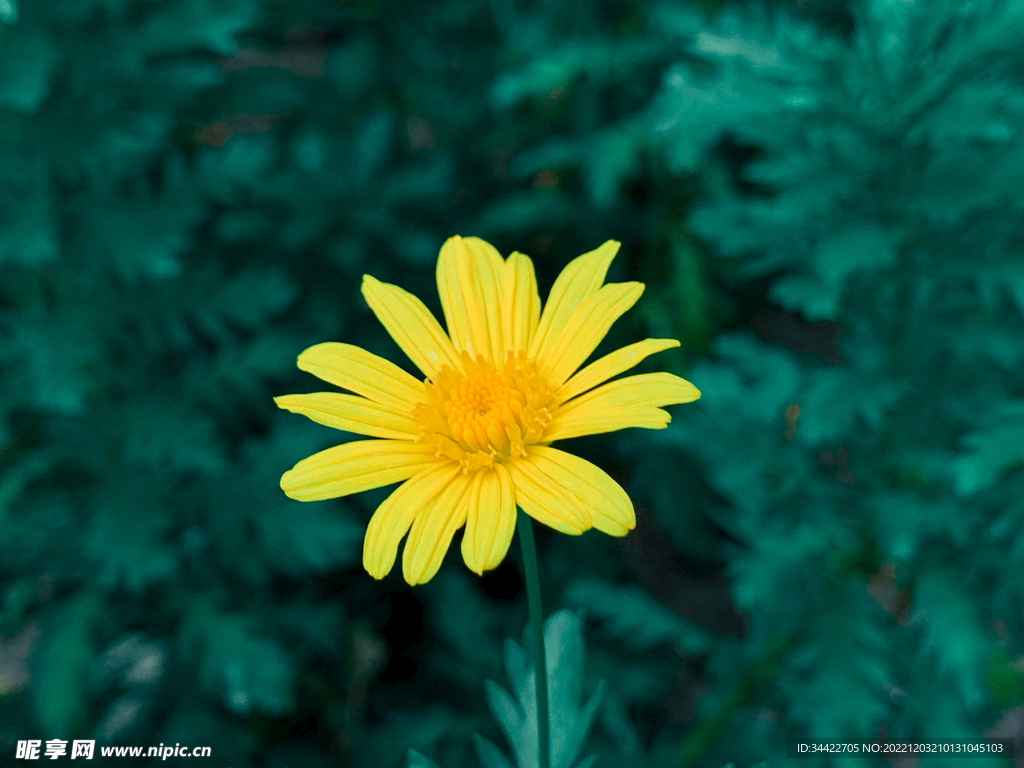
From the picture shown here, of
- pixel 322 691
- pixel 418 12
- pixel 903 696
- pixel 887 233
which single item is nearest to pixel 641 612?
pixel 903 696

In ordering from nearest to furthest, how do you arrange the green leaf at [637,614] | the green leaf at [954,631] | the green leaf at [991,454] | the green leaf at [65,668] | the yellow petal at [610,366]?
the yellow petal at [610,366], the green leaf at [991,454], the green leaf at [954,631], the green leaf at [65,668], the green leaf at [637,614]

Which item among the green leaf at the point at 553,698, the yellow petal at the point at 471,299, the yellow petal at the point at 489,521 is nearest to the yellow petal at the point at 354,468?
the yellow petal at the point at 489,521

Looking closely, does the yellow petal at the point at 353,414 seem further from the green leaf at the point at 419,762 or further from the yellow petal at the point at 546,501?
the green leaf at the point at 419,762

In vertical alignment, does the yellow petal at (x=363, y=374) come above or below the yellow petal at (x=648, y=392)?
above

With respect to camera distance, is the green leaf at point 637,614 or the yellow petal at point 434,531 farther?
the green leaf at point 637,614

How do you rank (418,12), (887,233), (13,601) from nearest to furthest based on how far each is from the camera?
(887,233), (13,601), (418,12)

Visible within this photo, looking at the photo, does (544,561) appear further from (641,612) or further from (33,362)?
(33,362)

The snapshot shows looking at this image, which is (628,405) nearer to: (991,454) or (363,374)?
(363,374)

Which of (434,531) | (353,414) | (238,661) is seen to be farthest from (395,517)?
(238,661)
